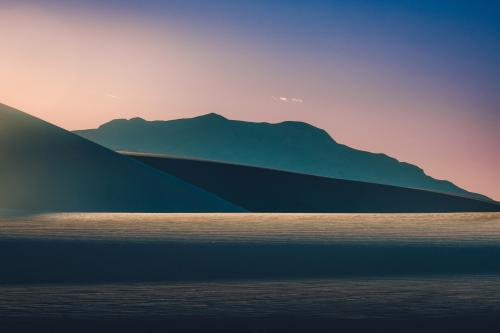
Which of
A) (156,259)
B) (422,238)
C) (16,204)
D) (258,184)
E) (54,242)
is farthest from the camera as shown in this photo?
(258,184)

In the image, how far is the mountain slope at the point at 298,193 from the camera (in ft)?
385

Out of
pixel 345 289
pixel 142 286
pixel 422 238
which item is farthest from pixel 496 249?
pixel 142 286

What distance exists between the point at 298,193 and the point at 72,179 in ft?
156

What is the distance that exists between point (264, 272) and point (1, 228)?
24.0m

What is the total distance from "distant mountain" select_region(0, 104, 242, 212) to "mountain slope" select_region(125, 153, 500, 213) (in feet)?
75.5

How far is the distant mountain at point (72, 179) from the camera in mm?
78438

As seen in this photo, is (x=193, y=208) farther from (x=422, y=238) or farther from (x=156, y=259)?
(x=156, y=259)

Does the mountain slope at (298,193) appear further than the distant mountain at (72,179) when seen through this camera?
Yes

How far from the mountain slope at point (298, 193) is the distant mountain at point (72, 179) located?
2301 cm

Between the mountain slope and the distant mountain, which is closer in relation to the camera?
the distant mountain

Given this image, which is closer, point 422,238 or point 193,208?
point 422,238

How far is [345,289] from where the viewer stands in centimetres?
1998

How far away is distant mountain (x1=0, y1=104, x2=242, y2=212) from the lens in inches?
3088

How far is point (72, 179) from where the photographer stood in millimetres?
83312
